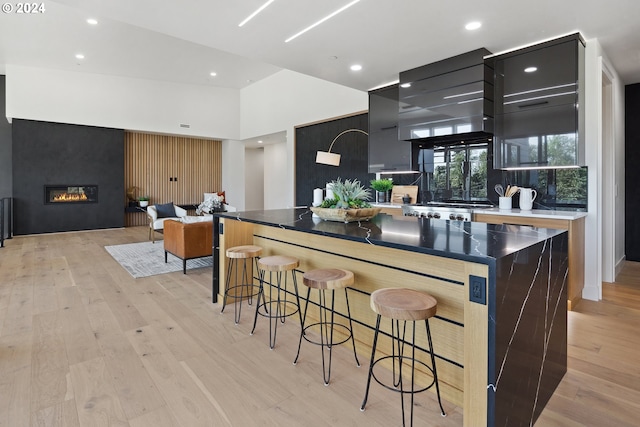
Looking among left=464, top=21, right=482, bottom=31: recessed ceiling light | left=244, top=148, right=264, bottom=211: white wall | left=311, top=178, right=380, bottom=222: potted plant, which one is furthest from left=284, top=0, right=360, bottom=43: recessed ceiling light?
left=244, top=148, right=264, bottom=211: white wall

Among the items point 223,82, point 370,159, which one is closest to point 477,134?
point 370,159

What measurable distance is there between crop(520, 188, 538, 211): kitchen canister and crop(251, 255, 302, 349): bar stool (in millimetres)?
2865

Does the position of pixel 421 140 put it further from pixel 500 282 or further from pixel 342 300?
pixel 500 282

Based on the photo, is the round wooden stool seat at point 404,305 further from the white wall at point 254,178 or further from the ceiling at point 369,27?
the white wall at point 254,178

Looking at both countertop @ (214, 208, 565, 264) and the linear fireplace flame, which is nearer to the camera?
countertop @ (214, 208, 565, 264)

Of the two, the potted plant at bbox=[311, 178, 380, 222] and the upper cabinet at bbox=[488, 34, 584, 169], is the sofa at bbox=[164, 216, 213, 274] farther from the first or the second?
the upper cabinet at bbox=[488, 34, 584, 169]

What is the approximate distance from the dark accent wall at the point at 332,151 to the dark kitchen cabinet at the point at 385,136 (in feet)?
2.49

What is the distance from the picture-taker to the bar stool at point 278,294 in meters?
2.51

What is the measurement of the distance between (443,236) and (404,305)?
517mm

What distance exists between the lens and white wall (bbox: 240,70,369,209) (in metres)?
6.84

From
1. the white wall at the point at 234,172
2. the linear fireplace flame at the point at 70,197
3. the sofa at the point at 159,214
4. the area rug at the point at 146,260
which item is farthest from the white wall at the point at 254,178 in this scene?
the area rug at the point at 146,260

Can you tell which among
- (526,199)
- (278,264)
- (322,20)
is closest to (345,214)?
(278,264)

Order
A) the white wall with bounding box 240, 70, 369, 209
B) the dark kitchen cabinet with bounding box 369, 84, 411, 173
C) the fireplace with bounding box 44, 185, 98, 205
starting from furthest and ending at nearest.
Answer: the fireplace with bounding box 44, 185, 98, 205, the white wall with bounding box 240, 70, 369, 209, the dark kitchen cabinet with bounding box 369, 84, 411, 173

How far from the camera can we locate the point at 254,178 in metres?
11.9
